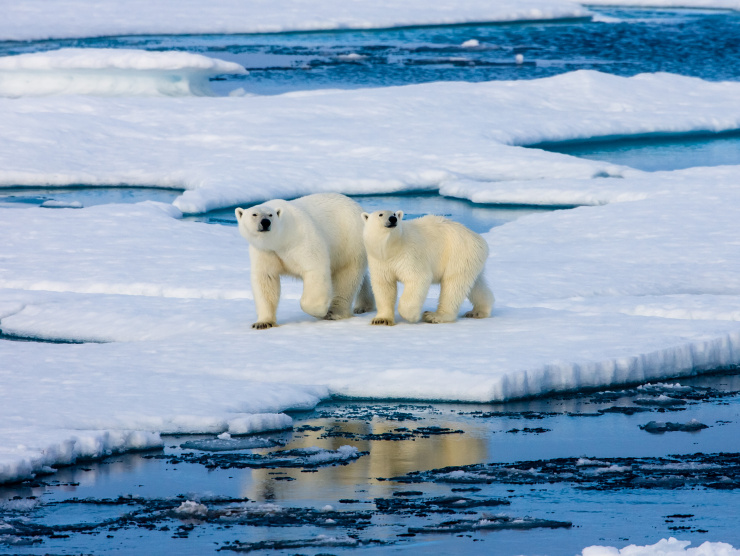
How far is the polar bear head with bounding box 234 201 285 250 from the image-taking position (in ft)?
20.6

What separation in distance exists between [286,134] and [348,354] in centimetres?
869

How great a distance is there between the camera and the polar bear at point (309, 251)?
21.1 feet

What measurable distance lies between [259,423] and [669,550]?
6.92 ft

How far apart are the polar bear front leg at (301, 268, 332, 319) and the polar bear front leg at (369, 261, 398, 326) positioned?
0.27 metres

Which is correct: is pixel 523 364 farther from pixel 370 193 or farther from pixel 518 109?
pixel 518 109

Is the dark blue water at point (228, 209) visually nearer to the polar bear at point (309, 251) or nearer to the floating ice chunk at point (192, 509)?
the polar bear at point (309, 251)

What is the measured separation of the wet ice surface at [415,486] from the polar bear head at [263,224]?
116cm

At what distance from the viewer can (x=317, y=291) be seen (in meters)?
6.65

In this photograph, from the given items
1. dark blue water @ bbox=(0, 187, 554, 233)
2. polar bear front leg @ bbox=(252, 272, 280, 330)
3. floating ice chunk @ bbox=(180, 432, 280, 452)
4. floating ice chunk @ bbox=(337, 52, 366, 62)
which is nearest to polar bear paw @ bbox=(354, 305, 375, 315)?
polar bear front leg @ bbox=(252, 272, 280, 330)

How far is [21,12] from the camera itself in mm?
28484

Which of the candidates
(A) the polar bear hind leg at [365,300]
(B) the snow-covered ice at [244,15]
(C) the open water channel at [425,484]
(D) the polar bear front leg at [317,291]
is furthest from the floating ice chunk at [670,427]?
(B) the snow-covered ice at [244,15]

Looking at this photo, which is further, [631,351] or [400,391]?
[631,351]

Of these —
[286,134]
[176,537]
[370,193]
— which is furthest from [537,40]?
[176,537]

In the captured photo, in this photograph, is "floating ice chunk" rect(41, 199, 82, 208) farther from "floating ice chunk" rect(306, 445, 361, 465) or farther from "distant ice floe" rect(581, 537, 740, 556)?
"distant ice floe" rect(581, 537, 740, 556)
